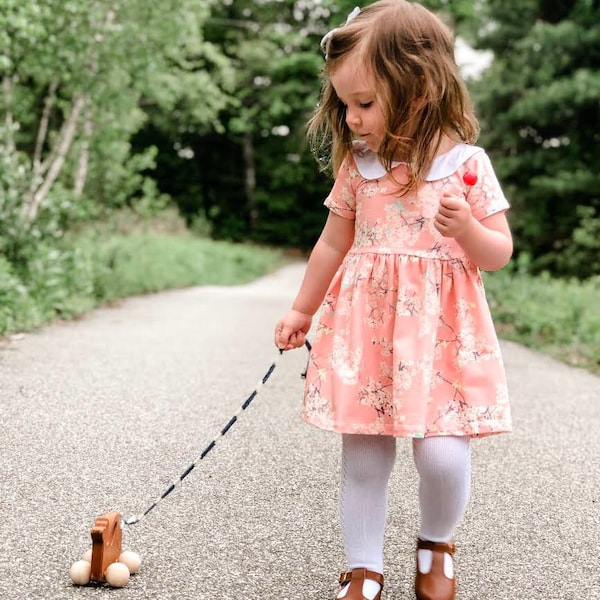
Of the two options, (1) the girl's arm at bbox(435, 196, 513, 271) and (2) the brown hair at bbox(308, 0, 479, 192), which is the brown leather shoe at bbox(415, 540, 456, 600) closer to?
(1) the girl's arm at bbox(435, 196, 513, 271)

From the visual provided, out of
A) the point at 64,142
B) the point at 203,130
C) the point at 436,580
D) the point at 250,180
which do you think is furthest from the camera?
the point at 250,180

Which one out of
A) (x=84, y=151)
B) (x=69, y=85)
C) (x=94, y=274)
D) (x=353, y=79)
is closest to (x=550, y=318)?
(x=94, y=274)

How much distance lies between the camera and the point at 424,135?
2.11m

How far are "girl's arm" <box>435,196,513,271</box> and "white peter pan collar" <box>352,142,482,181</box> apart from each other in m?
0.15

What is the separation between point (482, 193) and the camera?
211 cm

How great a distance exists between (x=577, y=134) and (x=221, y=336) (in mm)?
11619

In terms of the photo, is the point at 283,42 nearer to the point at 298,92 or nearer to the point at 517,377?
the point at 298,92

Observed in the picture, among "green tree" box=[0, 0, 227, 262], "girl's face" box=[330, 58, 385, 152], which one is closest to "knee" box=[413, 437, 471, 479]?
"girl's face" box=[330, 58, 385, 152]

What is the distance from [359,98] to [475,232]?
45 cm

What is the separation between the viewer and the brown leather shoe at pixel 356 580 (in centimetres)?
208

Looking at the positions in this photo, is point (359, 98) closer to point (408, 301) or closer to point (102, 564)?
point (408, 301)

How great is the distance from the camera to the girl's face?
206cm

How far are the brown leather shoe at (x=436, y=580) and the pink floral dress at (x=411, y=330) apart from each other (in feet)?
1.17

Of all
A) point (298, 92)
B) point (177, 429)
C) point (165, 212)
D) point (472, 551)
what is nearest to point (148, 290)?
point (165, 212)
